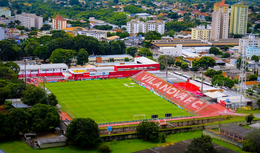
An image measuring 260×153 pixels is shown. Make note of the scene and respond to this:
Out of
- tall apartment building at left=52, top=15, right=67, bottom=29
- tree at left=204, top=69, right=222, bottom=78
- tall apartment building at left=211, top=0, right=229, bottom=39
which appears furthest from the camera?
tall apartment building at left=52, top=15, right=67, bottom=29

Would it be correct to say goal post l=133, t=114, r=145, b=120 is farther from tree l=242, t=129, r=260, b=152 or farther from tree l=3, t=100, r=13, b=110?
tree l=3, t=100, r=13, b=110

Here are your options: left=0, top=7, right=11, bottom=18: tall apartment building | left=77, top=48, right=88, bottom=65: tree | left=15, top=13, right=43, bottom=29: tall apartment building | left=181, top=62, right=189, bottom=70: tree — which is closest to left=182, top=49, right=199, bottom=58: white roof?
left=181, top=62, right=189, bottom=70: tree

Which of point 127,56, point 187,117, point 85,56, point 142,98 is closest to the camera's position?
point 187,117

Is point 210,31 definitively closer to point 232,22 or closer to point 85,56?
point 232,22

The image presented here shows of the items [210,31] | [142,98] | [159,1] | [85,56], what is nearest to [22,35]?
[85,56]

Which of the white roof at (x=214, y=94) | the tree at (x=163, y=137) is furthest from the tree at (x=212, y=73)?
the tree at (x=163, y=137)

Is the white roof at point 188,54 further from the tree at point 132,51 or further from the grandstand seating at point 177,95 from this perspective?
the grandstand seating at point 177,95
